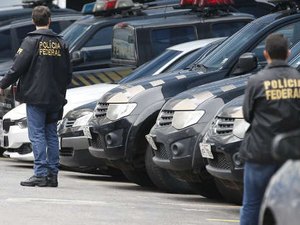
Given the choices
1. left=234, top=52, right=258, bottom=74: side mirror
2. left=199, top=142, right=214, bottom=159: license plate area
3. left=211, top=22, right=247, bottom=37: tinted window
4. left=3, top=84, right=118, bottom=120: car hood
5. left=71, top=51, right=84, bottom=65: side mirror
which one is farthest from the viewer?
left=71, top=51, right=84, bottom=65: side mirror

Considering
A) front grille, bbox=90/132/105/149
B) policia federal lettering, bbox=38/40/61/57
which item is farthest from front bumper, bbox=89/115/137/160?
policia federal lettering, bbox=38/40/61/57

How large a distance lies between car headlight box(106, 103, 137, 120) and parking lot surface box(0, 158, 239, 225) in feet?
2.49

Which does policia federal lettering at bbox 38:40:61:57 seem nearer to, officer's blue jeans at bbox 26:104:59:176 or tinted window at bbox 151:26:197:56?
officer's blue jeans at bbox 26:104:59:176

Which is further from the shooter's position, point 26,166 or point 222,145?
point 26,166

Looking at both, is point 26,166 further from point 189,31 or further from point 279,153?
point 279,153

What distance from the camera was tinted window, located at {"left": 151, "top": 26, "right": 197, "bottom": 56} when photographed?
51.4 feet

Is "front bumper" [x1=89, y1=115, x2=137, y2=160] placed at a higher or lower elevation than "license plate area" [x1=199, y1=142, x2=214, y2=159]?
lower

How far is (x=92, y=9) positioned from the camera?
17281 mm

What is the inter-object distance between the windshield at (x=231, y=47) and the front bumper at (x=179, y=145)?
1.45m

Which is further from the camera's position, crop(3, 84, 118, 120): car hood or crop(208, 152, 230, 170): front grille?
crop(3, 84, 118, 120): car hood

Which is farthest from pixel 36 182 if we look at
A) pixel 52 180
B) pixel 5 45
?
pixel 5 45

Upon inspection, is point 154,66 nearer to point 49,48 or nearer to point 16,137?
point 16,137

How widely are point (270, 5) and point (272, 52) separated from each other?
12.8m

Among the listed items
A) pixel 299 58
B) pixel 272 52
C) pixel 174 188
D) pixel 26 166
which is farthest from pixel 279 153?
pixel 26 166
